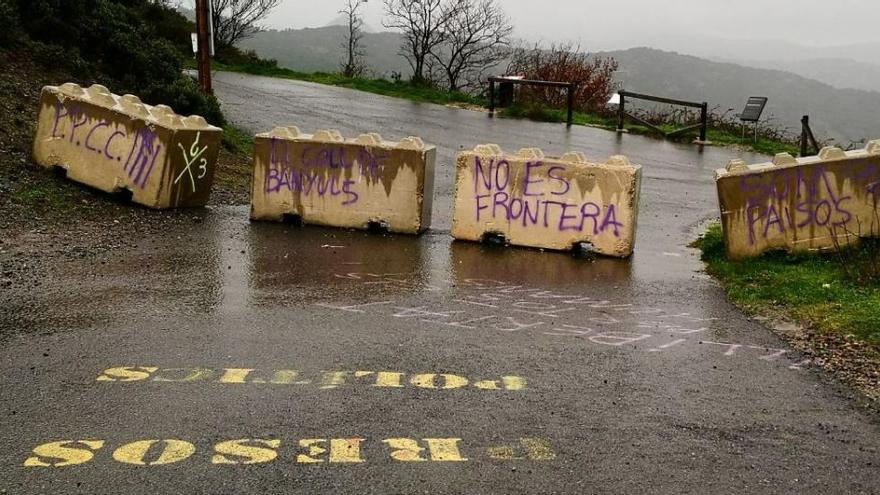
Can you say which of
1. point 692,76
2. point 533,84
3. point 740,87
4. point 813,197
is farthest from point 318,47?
point 813,197

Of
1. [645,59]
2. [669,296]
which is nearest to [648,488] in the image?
[669,296]

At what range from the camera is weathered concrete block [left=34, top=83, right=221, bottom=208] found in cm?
1108

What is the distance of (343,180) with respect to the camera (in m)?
11.0

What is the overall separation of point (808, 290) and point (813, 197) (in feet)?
5.50

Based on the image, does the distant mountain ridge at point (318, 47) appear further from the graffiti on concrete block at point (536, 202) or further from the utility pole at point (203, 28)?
the graffiti on concrete block at point (536, 202)

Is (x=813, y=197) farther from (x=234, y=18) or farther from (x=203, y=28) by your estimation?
(x=234, y=18)

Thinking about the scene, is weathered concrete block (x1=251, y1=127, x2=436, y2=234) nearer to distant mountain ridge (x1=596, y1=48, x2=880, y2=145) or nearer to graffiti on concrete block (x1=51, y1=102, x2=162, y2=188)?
graffiti on concrete block (x1=51, y1=102, x2=162, y2=188)

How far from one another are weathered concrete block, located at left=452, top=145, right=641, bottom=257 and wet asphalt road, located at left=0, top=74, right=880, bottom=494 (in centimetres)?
45

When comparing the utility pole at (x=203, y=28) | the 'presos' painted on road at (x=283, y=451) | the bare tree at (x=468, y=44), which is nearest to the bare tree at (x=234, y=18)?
the bare tree at (x=468, y=44)

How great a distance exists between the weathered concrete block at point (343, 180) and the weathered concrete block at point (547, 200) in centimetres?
53

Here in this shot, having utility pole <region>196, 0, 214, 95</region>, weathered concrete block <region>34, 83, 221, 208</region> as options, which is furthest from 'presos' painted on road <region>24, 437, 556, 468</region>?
utility pole <region>196, 0, 214, 95</region>

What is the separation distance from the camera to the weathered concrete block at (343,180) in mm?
10836

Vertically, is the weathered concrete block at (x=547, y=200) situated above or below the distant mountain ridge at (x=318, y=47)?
below

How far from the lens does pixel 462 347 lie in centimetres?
667
